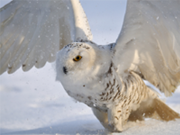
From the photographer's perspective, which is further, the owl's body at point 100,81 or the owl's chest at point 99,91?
the owl's chest at point 99,91

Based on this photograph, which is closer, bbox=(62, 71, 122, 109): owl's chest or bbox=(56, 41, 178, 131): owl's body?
bbox=(56, 41, 178, 131): owl's body

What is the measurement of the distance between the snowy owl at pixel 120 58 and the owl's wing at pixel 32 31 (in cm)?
2

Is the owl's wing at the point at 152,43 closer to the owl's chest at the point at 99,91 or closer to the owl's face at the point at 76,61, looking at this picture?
the owl's chest at the point at 99,91

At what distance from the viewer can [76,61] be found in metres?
2.11

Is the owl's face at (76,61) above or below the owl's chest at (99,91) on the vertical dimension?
above

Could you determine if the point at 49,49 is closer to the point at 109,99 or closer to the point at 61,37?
the point at 61,37

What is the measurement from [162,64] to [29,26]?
2243 millimetres

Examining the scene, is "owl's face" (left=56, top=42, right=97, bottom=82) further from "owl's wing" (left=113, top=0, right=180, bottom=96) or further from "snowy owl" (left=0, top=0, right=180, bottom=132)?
"owl's wing" (left=113, top=0, right=180, bottom=96)

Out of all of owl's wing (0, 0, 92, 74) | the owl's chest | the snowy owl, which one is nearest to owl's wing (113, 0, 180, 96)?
the snowy owl

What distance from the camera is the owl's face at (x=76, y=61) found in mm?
2086

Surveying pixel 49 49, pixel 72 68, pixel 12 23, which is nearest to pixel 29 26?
pixel 12 23

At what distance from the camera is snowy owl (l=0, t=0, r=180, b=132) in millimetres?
2135

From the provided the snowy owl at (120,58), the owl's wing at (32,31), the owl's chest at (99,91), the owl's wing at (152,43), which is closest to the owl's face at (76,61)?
the snowy owl at (120,58)

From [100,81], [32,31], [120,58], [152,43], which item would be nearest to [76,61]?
[100,81]
